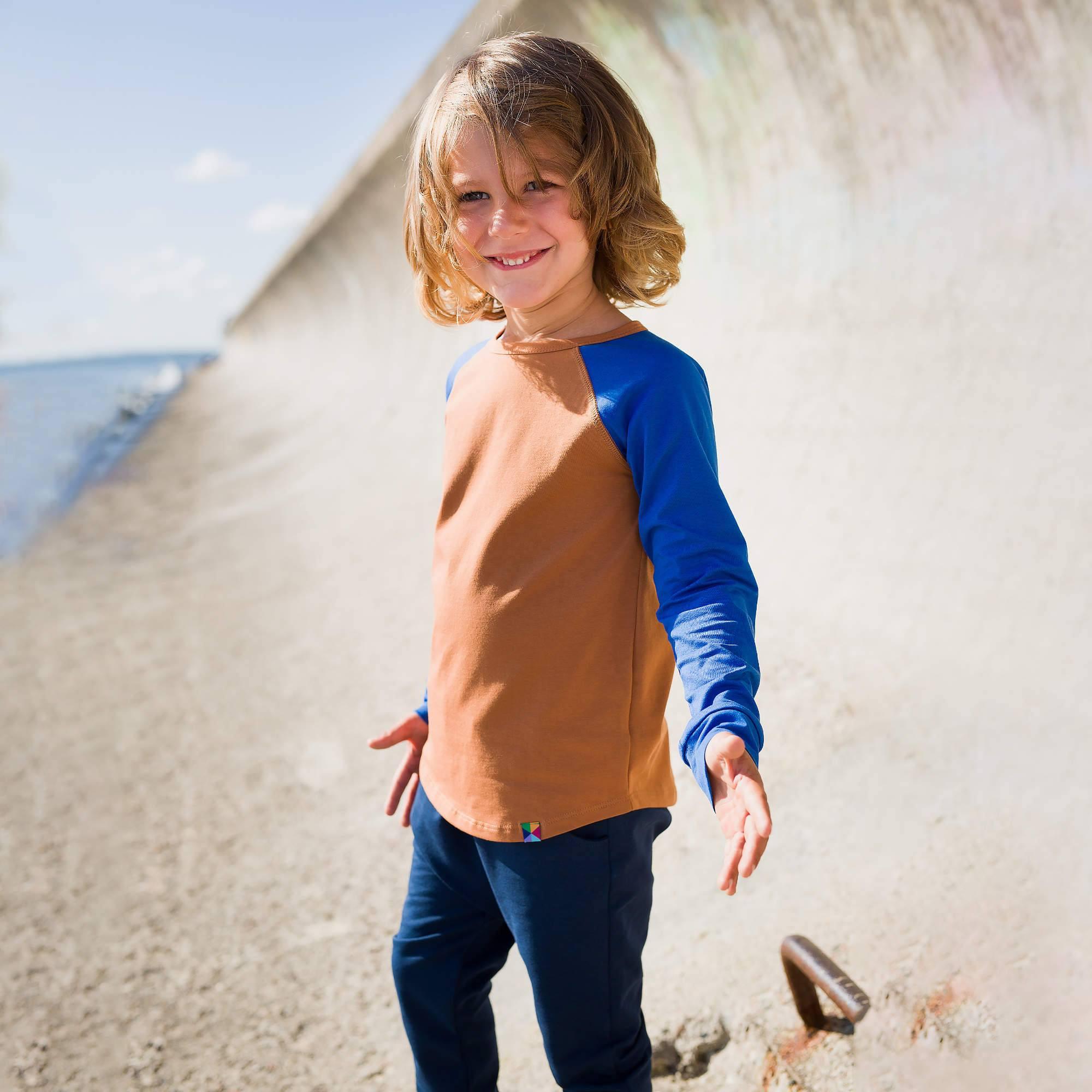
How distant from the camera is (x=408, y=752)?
5.34 ft

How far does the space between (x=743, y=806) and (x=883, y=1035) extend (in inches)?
38.1

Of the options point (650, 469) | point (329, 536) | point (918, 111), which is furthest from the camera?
point (329, 536)

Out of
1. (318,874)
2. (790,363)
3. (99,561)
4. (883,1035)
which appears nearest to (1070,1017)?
(883,1035)

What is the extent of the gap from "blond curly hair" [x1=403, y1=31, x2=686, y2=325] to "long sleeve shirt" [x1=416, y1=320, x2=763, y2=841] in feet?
0.61

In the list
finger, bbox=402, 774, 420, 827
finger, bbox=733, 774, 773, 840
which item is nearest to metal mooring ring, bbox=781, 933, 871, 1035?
finger, bbox=402, 774, 420, 827

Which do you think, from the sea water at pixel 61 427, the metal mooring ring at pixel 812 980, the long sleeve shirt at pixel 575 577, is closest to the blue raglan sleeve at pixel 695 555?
the long sleeve shirt at pixel 575 577

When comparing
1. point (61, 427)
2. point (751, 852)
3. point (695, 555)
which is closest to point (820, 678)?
point (695, 555)

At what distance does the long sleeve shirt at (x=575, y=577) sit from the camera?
117cm

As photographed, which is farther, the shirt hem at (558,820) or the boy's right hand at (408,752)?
the boy's right hand at (408,752)

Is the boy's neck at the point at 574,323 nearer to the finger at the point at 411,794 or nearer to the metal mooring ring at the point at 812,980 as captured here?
the finger at the point at 411,794

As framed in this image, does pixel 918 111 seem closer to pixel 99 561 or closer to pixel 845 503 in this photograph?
pixel 845 503

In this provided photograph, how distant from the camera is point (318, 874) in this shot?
2699 mm

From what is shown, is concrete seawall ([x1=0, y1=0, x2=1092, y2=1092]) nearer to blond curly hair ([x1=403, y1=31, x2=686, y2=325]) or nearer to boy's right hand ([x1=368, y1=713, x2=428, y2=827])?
boy's right hand ([x1=368, y1=713, x2=428, y2=827])

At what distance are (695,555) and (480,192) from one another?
22.9 inches
